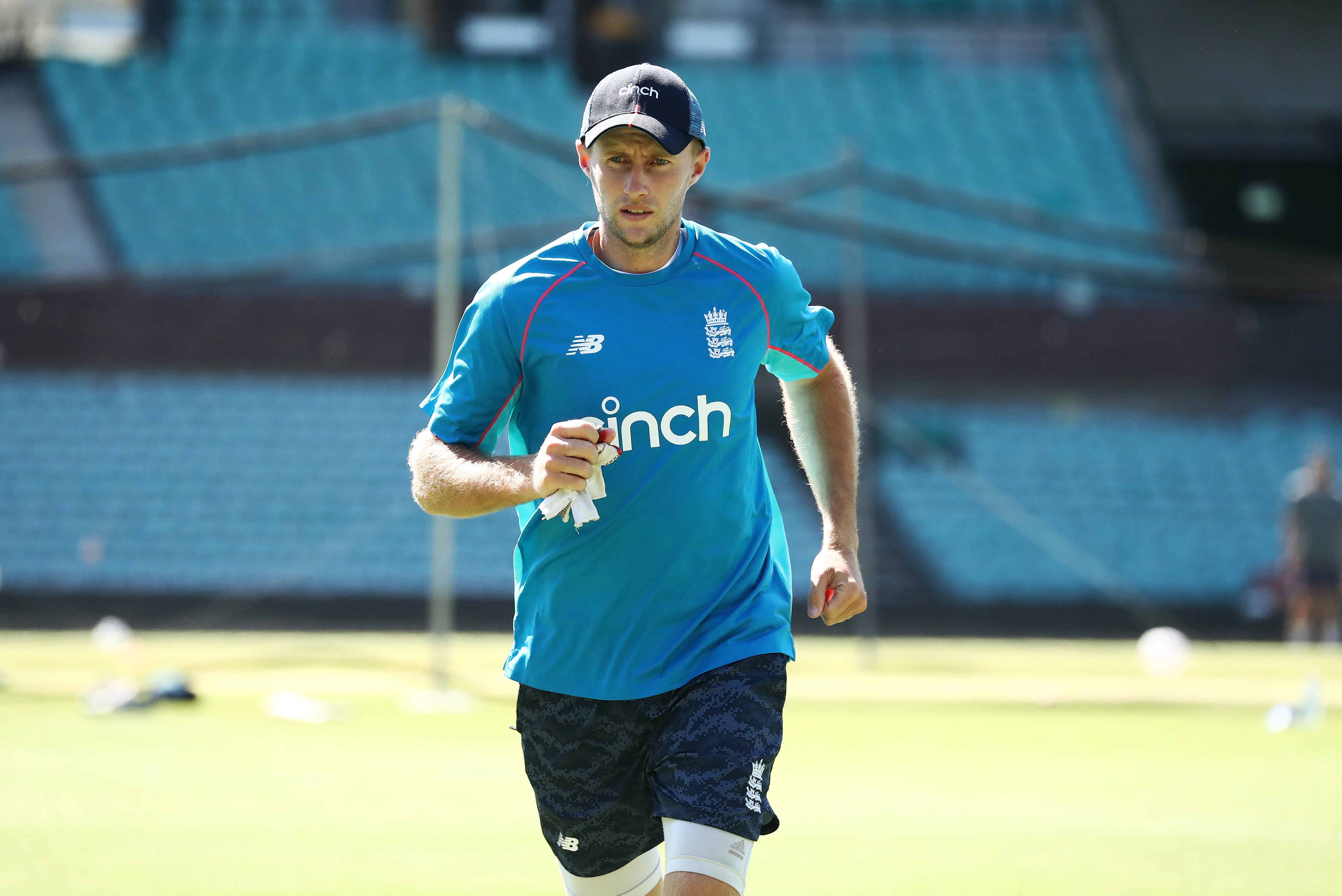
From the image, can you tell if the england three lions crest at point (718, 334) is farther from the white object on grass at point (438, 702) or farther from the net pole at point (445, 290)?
the net pole at point (445, 290)

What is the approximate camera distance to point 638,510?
430 cm

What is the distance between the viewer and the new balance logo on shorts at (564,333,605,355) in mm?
4258

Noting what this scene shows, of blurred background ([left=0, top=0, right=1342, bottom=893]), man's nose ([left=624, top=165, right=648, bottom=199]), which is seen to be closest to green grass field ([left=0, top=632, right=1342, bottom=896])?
blurred background ([left=0, top=0, right=1342, bottom=893])

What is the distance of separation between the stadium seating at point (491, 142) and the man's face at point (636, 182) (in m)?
22.9

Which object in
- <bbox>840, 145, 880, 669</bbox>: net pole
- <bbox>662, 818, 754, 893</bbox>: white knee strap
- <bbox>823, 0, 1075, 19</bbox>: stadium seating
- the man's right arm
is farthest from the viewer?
<bbox>823, 0, 1075, 19</bbox>: stadium seating

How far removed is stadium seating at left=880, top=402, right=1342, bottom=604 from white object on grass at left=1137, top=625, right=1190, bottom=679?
5.64 meters

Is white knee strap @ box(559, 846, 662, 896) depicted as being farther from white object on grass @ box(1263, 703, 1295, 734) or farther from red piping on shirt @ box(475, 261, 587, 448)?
white object on grass @ box(1263, 703, 1295, 734)

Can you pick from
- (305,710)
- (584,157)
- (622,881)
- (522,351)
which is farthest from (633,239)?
(305,710)

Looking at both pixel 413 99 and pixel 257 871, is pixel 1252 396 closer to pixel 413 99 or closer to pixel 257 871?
pixel 413 99

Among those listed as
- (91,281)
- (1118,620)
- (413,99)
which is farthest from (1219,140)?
(91,281)

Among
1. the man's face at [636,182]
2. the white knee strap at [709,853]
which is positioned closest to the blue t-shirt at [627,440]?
the man's face at [636,182]

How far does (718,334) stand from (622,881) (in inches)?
59.0

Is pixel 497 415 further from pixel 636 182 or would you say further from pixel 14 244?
pixel 14 244

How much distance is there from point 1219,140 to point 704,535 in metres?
31.6
